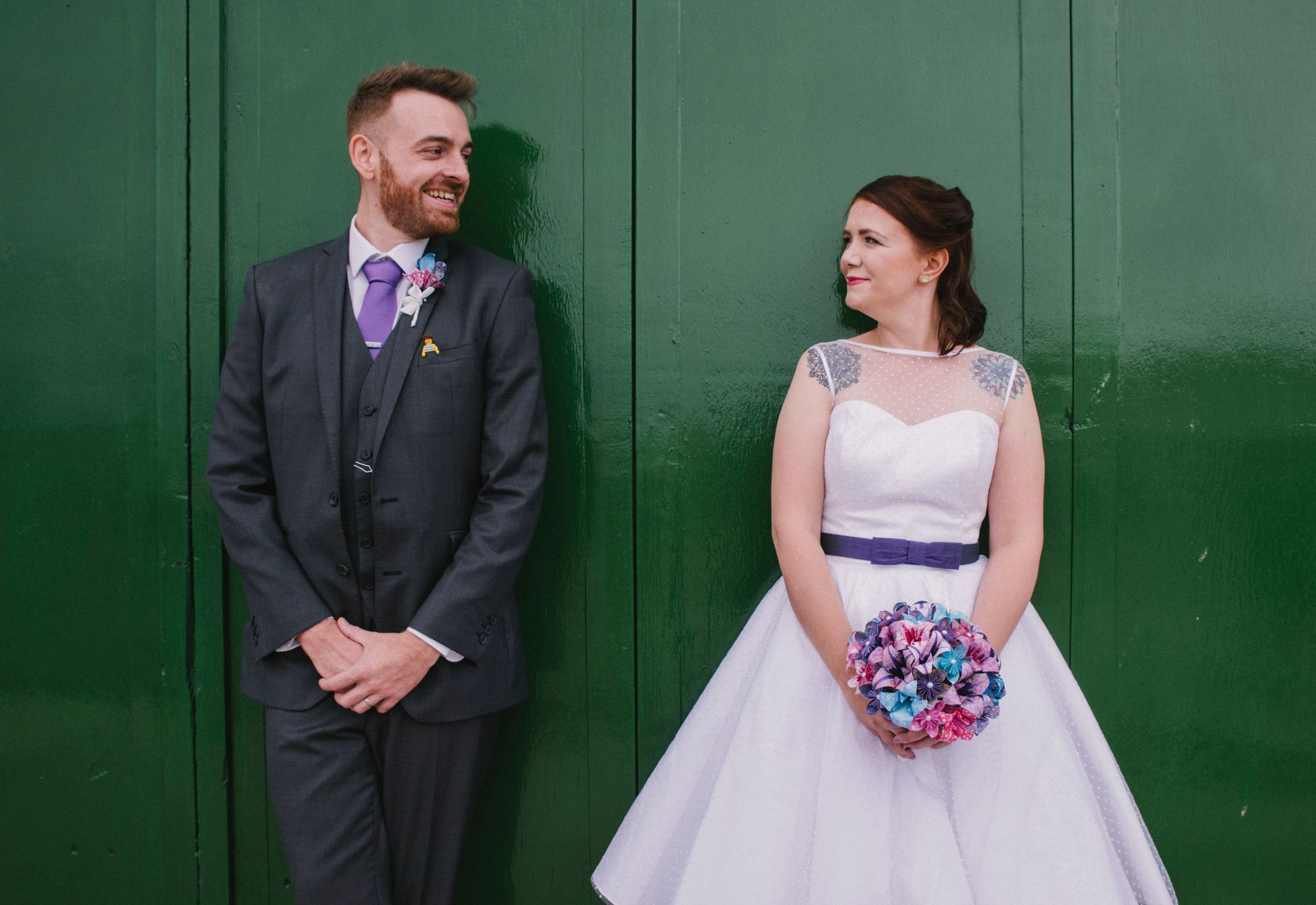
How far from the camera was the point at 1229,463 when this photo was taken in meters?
2.46

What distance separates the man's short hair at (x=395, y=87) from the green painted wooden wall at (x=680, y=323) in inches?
16.4

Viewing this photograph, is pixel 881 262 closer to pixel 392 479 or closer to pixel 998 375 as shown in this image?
pixel 998 375

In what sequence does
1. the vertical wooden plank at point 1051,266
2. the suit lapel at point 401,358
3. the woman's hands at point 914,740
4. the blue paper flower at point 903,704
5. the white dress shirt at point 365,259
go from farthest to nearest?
the vertical wooden plank at point 1051,266, the white dress shirt at point 365,259, the suit lapel at point 401,358, the woman's hands at point 914,740, the blue paper flower at point 903,704

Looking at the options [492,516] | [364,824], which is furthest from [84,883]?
[492,516]

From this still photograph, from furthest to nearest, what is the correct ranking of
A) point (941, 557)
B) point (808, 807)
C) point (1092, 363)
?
point (1092, 363) < point (941, 557) < point (808, 807)

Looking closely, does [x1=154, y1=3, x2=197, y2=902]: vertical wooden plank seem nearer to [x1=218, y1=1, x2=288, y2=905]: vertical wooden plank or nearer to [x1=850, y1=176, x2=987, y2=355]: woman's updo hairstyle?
[x1=218, y1=1, x2=288, y2=905]: vertical wooden plank

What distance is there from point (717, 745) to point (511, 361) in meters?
1.06

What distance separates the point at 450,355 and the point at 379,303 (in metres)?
0.23

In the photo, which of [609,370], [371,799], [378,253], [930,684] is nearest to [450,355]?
[378,253]

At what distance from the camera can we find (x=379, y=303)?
200 centimetres

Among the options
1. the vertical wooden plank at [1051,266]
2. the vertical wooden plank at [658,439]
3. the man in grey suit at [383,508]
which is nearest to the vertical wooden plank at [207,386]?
the man in grey suit at [383,508]

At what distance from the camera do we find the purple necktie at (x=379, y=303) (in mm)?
1978

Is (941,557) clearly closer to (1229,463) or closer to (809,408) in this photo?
(809,408)

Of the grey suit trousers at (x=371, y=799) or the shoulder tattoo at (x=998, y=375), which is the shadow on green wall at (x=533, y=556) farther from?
the shoulder tattoo at (x=998, y=375)
